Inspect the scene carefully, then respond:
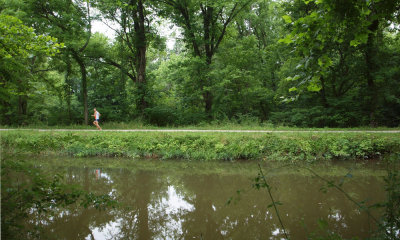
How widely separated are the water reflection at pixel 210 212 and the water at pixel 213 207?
0.05 feet

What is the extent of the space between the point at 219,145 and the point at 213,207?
18.9ft

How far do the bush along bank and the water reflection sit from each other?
289 cm

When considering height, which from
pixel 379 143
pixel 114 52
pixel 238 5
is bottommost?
pixel 379 143

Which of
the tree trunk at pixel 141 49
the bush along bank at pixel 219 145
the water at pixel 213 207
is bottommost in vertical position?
the water at pixel 213 207

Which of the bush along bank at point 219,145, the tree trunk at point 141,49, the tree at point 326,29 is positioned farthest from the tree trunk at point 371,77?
the tree trunk at point 141,49

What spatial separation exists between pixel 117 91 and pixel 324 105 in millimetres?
17164

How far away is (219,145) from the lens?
1155cm

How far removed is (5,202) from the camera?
9.28 ft

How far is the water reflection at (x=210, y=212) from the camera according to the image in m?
4.51

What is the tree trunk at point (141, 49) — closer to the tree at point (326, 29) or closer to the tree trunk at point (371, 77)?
the tree trunk at point (371, 77)

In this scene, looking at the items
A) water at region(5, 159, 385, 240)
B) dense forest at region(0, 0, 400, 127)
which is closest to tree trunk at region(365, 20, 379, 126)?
dense forest at region(0, 0, 400, 127)

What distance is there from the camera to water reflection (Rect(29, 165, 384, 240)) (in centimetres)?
451

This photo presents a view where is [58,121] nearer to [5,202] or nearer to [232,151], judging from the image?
[232,151]

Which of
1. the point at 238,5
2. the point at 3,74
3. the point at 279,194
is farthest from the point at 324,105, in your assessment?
the point at 3,74
